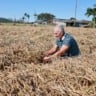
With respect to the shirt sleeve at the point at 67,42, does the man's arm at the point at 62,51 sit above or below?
below

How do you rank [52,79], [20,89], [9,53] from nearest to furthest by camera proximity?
1. [20,89]
2. [52,79]
3. [9,53]

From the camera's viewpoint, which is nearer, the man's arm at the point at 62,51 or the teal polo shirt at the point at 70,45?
the man's arm at the point at 62,51

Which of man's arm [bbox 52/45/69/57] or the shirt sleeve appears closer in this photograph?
man's arm [bbox 52/45/69/57]

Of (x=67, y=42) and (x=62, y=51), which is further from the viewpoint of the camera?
(x=67, y=42)

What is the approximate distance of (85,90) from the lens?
4.12 metres

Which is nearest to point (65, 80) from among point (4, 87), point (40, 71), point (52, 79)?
point (52, 79)

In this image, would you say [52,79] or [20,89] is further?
[52,79]

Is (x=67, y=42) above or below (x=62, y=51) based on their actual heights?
above

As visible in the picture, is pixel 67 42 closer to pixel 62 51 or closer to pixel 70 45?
pixel 70 45

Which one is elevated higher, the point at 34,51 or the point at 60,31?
the point at 60,31

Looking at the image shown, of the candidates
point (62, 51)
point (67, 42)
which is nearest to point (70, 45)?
point (67, 42)

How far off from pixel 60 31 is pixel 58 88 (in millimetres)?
2871

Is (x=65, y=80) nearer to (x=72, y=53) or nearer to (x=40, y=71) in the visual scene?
(x=40, y=71)

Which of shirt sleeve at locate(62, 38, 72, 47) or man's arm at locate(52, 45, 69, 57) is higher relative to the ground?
shirt sleeve at locate(62, 38, 72, 47)
